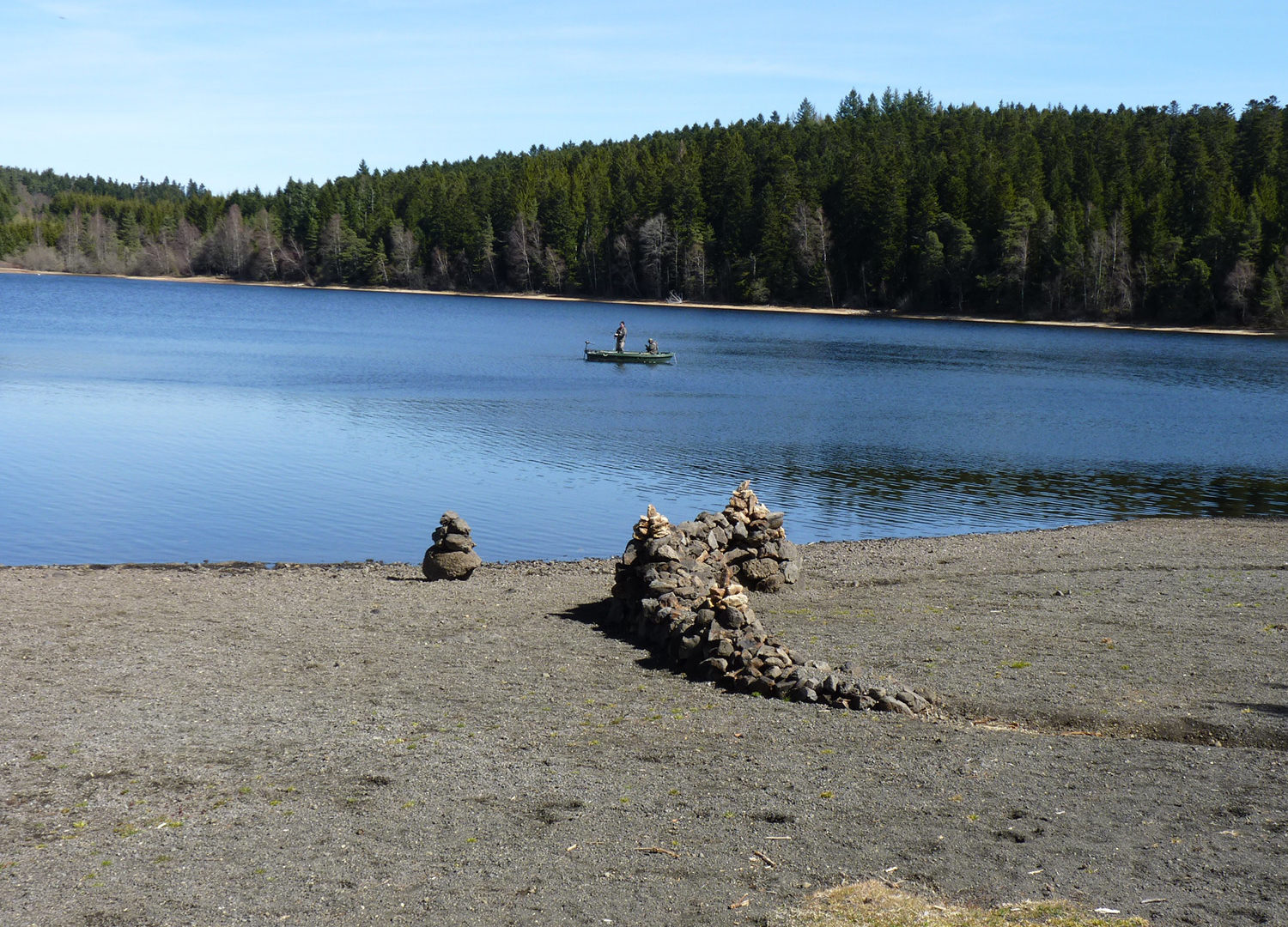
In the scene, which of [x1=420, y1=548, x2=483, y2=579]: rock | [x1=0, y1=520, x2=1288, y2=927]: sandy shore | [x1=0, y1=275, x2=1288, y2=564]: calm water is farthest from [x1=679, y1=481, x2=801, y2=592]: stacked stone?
[x1=0, y1=275, x2=1288, y2=564]: calm water

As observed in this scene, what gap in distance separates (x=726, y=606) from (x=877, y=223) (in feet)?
428

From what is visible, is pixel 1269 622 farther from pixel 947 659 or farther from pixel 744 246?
pixel 744 246

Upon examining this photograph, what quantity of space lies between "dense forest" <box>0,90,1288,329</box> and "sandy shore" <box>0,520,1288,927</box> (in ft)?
368

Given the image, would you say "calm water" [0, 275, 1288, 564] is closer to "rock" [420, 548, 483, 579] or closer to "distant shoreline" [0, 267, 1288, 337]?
"rock" [420, 548, 483, 579]

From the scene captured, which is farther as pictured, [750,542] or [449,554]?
[449,554]

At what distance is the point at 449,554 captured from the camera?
60.2ft

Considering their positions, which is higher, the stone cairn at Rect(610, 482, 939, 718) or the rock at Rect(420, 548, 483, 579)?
the stone cairn at Rect(610, 482, 939, 718)

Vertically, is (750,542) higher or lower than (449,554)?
higher

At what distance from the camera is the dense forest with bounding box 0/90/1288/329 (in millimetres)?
118750

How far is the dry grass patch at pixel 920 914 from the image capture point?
22.2ft

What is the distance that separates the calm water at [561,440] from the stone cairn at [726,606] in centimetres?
568

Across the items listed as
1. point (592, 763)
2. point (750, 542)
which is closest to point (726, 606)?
point (592, 763)

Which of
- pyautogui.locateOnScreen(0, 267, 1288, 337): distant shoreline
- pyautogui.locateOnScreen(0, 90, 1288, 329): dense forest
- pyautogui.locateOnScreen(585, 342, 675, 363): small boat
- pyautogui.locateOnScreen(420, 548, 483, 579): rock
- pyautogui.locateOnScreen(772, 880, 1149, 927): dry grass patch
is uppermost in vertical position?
pyautogui.locateOnScreen(0, 90, 1288, 329): dense forest

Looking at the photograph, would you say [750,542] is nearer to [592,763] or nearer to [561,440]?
[592,763]
